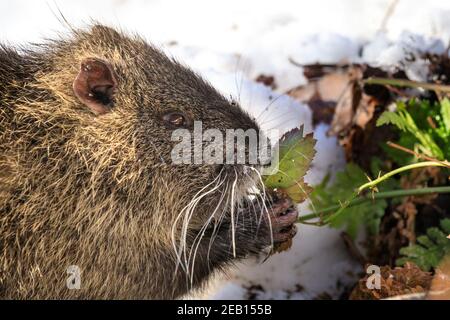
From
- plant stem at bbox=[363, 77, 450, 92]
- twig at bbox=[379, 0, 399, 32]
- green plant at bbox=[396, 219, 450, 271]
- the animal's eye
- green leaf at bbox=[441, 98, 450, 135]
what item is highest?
twig at bbox=[379, 0, 399, 32]

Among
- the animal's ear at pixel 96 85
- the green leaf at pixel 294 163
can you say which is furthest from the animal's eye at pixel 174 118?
the green leaf at pixel 294 163

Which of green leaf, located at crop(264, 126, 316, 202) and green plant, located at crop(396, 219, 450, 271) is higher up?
green leaf, located at crop(264, 126, 316, 202)

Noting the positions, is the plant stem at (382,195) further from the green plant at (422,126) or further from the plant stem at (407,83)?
the plant stem at (407,83)

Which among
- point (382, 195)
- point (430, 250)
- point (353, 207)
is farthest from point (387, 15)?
point (430, 250)

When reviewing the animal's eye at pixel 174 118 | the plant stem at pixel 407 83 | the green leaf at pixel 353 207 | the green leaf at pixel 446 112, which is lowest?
the green leaf at pixel 353 207

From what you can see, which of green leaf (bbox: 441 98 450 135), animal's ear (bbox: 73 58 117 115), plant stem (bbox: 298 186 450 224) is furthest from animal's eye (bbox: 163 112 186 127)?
green leaf (bbox: 441 98 450 135)

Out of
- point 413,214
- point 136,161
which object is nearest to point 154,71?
point 136,161

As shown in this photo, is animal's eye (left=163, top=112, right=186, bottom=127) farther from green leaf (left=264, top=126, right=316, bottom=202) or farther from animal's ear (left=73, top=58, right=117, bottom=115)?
green leaf (left=264, top=126, right=316, bottom=202)
